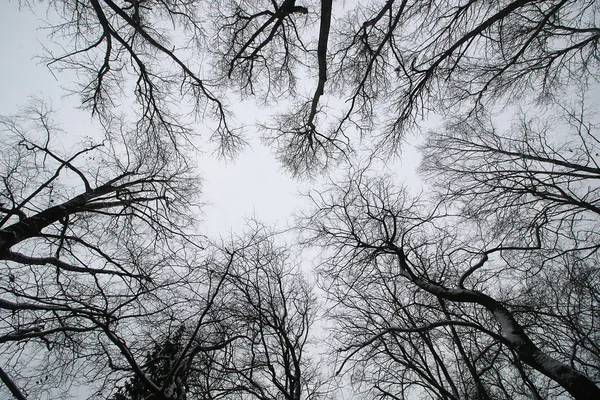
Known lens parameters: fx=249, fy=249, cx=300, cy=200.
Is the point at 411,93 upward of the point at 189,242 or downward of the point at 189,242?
upward

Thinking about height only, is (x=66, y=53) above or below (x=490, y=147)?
below

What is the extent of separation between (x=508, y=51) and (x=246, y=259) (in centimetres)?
702

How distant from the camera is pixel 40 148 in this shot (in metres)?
4.81

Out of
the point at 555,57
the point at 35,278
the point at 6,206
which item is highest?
the point at 555,57

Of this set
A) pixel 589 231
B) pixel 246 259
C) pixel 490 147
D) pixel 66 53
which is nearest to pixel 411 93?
pixel 490 147

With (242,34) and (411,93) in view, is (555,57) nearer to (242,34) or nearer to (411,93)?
(411,93)

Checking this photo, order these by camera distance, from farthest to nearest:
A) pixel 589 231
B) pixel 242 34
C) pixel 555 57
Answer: pixel 242 34 → pixel 555 57 → pixel 589 231

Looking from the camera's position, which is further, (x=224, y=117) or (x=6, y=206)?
(x=224, y=117)

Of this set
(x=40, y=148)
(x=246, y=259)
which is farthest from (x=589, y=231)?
(x=40, y=148)

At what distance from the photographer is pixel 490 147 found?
5645 mm

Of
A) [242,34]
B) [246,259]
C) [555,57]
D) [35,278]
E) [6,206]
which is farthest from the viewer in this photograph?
[246,259]

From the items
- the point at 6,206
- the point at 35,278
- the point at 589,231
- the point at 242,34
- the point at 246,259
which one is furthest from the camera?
the point at 246,259

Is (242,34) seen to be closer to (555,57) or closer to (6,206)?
(6,206)

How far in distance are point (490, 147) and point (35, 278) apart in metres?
8.80
